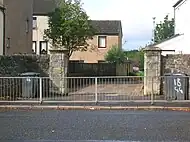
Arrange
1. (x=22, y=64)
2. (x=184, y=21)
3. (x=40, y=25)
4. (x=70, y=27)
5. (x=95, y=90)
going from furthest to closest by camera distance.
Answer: (x=40, y=25) < (x=70, y=27) < (x=184, y=21) < (x=22, y=64) < (x=95, y=90)

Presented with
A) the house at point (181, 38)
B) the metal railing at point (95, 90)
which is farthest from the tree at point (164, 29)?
the metal railing at point (95, 90)

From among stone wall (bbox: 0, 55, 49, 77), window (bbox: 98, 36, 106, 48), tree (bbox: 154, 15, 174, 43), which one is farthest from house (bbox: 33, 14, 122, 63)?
tree (bbox: 154, 15, 174, 43)

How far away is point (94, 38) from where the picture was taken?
57.8 m

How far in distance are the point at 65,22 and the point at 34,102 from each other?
21101 millimetres

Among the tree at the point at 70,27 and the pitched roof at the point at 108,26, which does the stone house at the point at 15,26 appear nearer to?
the tree at the point at 70,27

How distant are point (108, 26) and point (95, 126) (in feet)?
166

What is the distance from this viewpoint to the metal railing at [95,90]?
722 inches

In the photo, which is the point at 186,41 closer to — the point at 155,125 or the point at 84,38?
the point at 84,38

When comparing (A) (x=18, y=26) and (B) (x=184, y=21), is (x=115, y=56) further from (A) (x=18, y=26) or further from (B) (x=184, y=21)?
(A) (x=18, y=26)

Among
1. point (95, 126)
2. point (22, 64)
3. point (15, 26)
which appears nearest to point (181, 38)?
point (15, 26)

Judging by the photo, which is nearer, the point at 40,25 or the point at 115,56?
the point at 115,56

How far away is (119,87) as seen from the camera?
63.1 feet

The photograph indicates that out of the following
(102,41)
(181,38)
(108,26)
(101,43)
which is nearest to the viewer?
(181,38)

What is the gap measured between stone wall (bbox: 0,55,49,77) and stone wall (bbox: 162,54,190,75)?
591cm
